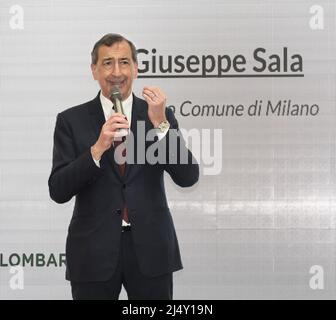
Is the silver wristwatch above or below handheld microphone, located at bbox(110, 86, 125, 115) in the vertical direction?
below

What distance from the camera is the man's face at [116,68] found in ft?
8.56

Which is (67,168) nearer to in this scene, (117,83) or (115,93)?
(115,93)

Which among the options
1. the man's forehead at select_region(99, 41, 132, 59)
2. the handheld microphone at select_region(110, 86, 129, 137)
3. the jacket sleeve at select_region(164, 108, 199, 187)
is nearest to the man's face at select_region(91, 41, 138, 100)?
the man's forehead at select_region(99, 41, 132, 59)

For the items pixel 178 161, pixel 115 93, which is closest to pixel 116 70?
pixel 115 93

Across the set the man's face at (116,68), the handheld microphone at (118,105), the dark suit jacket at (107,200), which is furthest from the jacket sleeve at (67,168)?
the man's face at (116,68)

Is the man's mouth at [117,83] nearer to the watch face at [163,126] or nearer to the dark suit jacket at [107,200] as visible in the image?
the dark suit jacket at [107,200]

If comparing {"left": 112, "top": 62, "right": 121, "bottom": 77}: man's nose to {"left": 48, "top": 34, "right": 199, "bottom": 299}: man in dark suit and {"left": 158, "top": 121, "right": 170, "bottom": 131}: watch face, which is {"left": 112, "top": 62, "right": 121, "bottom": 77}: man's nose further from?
{"left": 158, "top": 121, "right": 170, "bottom": 131}: watch face

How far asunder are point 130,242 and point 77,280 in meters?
0.31

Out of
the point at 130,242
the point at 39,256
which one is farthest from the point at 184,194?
the point at 39,256

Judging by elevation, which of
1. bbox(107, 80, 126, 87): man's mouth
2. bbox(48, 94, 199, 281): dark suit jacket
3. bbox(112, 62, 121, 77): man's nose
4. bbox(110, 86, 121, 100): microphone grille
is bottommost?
bbox(48, 94, 199, 281): dark suit jacket

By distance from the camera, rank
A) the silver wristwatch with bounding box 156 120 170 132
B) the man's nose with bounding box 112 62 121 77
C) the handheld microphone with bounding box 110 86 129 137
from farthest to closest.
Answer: the man's nose with bounding box 112 62 121 77, the silver wristwatch with bounding box 156 120 170 132, the handheld microphone with bounding box 110 86 129 137

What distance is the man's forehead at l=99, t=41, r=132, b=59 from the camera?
2.64 metres

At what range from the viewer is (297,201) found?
291 cm
